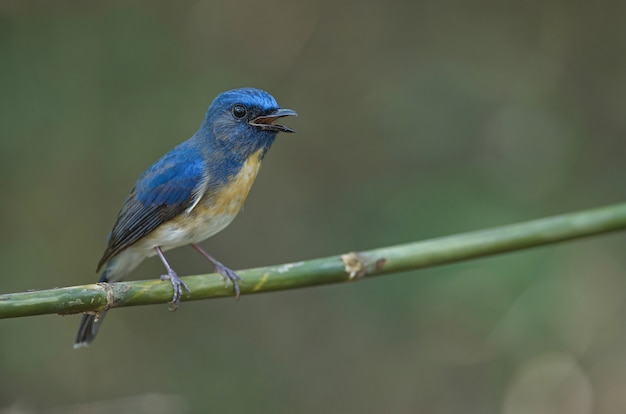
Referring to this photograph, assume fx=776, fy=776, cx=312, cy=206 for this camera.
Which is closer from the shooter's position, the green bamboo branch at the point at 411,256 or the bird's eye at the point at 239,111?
the green bamboo branch at the point at 411,256

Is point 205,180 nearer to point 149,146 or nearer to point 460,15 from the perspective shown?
point 149,146

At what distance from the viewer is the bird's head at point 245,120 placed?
142 inches

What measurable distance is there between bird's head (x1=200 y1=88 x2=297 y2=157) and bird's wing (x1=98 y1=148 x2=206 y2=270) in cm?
17

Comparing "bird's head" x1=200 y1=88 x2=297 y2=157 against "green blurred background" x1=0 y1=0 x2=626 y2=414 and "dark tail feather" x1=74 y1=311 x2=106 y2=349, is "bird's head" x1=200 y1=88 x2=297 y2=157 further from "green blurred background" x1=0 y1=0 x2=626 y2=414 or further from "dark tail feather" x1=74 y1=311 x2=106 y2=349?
"green blurred background" x1=0 y1=0 x2=626 y2=414

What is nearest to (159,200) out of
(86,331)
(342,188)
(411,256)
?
(86,331)

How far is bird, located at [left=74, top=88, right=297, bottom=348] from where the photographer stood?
360cm

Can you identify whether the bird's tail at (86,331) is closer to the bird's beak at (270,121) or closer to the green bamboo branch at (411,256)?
the green bamboo branch at (411,256)

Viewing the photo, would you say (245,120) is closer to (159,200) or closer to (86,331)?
(159,200)

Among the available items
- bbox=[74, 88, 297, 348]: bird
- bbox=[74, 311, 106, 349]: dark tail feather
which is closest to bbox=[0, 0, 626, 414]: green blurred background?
bbox=[74, 311, 106, 349]: dark tail feather

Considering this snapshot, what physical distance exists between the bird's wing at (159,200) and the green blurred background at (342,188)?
1.86m

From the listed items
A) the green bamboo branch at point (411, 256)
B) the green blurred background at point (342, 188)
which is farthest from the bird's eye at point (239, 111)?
the green blurred background at point (342, 188)

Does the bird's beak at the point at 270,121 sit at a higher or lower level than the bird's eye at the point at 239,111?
lower

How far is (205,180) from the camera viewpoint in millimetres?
3627

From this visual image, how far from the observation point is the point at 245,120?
3.66 meters
